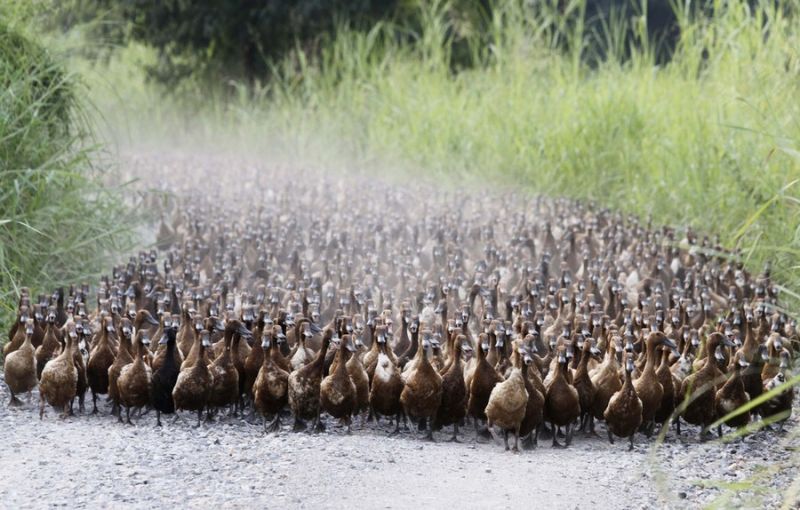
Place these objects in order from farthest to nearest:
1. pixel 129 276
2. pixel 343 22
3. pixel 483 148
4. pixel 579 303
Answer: pixel 343 22
pixel 483 148
pixel 129 276
pixel 579 303

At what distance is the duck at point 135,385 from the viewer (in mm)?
6020

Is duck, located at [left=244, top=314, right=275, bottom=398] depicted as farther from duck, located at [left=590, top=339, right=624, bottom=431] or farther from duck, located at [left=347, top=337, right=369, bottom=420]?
duck, located at [left=590, top=339, right=624, bottom=431]

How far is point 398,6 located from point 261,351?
1118cm

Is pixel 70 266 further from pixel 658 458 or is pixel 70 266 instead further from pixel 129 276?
pixel 658 458

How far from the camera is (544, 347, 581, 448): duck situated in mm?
5801

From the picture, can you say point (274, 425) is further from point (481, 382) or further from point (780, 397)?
point (780, 397)

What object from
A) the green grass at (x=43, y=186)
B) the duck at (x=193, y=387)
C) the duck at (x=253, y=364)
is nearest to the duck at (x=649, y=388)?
the duck at (x=253, y=364)

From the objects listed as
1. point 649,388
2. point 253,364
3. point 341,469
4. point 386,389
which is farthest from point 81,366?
point 649,388

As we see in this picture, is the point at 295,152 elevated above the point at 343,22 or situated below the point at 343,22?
below

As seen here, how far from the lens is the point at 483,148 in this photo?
12.5 m

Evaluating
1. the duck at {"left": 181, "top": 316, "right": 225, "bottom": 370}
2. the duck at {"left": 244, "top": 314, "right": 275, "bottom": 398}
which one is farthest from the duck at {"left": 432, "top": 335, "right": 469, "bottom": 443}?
the duck at {"left": 181, "top": 316, "right": 225, "bottom": 370}

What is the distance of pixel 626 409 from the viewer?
18.9 ft

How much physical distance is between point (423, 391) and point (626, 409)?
39.3 inches

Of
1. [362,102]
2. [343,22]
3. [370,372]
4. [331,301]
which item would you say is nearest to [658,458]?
[370,372]
